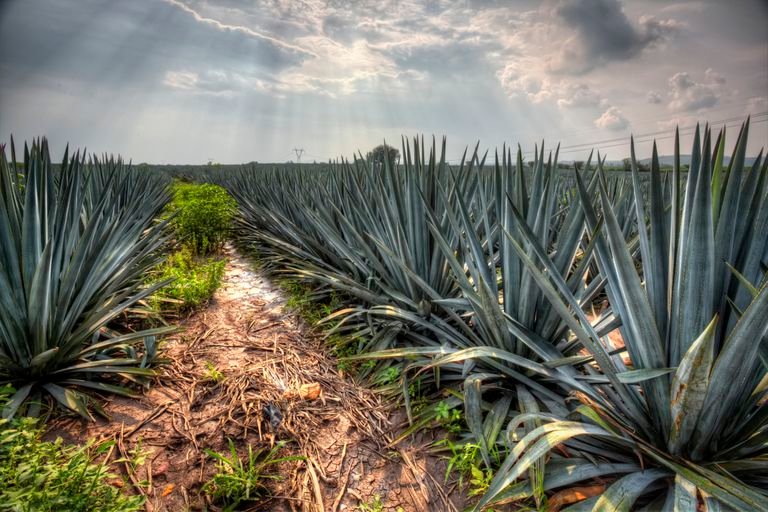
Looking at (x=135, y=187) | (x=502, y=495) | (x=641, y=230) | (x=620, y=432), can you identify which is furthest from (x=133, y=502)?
(x=135, y=187)

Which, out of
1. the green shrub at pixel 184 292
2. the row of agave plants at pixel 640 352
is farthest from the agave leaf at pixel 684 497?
the green shrub at pixel 184 292

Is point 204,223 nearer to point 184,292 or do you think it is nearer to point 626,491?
point 184,292

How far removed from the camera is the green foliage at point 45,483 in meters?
0.99

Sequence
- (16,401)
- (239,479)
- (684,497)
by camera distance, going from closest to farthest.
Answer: (684,497) < (239,479) < (16,401)

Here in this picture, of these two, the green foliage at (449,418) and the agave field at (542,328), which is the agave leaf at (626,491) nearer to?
the agave field at (542,328)

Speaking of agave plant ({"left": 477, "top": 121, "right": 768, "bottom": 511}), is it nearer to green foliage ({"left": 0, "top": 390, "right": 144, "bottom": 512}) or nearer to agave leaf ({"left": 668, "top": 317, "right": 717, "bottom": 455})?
agave leaf ({"left": 668, "top": 317, "right": 717, "bottom": 455})

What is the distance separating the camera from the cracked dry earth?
140 centimetres

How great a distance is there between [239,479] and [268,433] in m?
0.30

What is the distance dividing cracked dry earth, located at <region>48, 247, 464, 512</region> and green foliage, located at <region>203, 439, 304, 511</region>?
0.11 feet

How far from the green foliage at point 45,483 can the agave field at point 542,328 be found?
0.24 m

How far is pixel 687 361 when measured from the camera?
3.18 ft

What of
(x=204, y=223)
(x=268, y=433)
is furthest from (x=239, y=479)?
(x=204, y=223)

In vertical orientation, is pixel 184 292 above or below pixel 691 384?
below

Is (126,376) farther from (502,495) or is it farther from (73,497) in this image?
(502,495)
